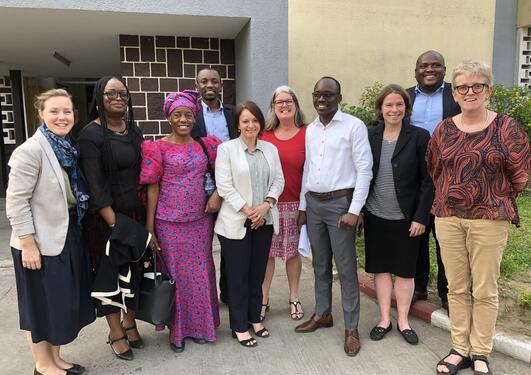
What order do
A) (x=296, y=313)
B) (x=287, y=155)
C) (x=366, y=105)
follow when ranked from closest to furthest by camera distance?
(x=287, y=155) < (x=296, y=313) < (x=366, y=105)

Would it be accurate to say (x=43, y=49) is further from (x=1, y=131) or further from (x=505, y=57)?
(x=505, y=57)

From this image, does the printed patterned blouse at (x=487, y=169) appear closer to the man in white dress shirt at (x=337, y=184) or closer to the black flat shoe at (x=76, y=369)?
the man in white dress shirt at (x=337, y=184)

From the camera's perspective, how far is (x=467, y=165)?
2.64 metres

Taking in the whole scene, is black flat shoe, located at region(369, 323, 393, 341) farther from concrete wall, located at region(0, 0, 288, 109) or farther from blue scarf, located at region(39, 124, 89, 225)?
concrete wall, located at region(0, 0, 288, 109)

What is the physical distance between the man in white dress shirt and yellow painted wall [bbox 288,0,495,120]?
3775 mm

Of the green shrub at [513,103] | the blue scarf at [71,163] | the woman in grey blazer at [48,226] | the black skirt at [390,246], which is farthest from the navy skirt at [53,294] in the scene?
the green shrub at [513,103]

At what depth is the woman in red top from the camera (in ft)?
11.2

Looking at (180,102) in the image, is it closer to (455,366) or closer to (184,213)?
(184,213)

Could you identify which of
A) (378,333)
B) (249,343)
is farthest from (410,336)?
(249,343)

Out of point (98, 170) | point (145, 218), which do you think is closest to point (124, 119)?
point (98, 170)

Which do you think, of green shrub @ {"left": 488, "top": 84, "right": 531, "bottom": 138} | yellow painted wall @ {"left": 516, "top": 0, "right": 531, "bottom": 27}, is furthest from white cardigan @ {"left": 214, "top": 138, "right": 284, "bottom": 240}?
yellow painted wall @ {"left": 516, "top": 0, "right": 531, "bottom": 27}

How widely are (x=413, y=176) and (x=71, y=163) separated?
2289 millimetres

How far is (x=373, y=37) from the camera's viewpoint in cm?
696

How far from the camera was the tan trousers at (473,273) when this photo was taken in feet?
8.71
